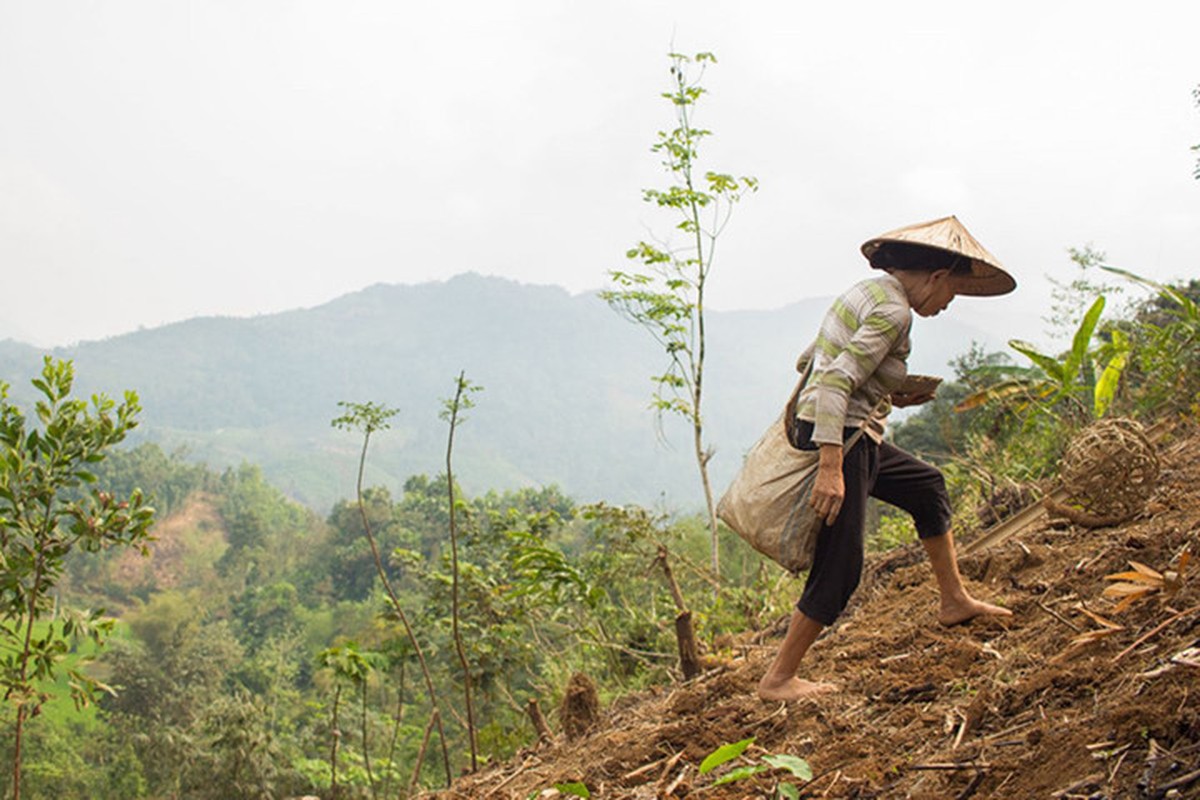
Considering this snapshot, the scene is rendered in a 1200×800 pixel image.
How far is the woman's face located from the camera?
280 cm

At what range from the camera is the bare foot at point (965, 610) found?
3123 mm

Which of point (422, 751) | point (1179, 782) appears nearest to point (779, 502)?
point (1179, 782)

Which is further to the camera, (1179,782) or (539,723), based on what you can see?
(539,723)

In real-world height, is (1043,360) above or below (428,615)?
above

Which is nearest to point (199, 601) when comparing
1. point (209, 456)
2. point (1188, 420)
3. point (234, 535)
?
point (234, 535)

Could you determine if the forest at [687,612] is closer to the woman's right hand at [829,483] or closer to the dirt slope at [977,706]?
the dirt slope at [977,706]

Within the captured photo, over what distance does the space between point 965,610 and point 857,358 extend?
1.04 meters

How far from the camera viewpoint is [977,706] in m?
2.25

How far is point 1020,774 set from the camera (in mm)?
1823

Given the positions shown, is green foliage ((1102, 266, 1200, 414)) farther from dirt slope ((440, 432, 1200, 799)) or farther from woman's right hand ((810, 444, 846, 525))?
woman's right hand ((810, 444, 846, 525))

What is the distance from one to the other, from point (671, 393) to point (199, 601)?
47.5 metres

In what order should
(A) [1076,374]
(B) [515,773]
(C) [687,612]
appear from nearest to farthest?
(B) [515,773]
(C) [687,612]
(A) [1076,374]

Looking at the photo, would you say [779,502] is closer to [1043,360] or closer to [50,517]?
[1043,360]

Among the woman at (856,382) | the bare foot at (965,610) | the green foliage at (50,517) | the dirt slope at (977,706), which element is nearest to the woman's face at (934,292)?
the woman at (856,382)
